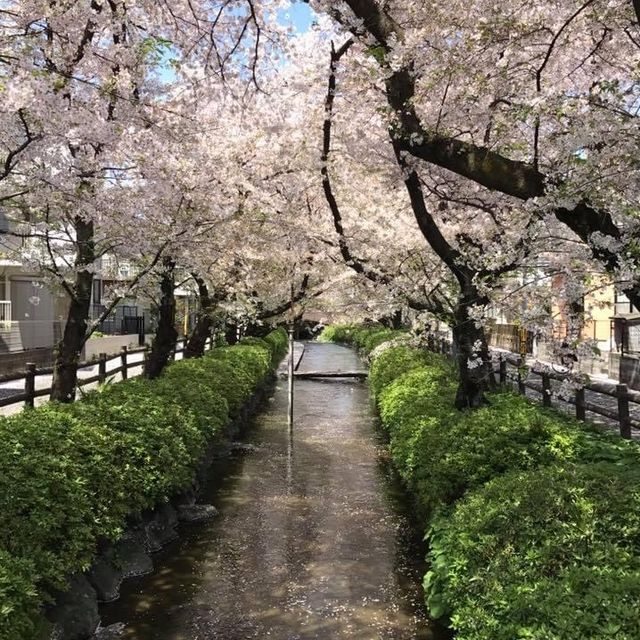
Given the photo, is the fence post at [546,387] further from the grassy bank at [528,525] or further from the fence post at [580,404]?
the grassy bank at [528,525]

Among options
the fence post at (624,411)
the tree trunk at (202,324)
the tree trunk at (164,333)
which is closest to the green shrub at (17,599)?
the fence post at (624,411)

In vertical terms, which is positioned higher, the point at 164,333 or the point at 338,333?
the point at 164,333

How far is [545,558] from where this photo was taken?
13.5 ft

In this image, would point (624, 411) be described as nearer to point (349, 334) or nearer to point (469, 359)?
point (469, 359)

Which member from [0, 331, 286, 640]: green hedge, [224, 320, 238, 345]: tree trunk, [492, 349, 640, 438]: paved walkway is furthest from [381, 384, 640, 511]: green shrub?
[224, 320, 238, 345]: tree trunk

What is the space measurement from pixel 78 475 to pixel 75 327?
4.53 metres

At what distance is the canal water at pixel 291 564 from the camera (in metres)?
6.02

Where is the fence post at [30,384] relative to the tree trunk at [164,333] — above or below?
below

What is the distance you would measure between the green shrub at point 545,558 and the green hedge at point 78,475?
2.97 m

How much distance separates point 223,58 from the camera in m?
8.49

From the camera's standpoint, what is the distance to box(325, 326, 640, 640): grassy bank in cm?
355

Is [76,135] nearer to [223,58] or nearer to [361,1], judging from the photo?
[223,58]

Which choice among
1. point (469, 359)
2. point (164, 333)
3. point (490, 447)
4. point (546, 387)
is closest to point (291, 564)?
point (490, 447)

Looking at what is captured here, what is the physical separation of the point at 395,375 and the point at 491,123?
9.26 meters
